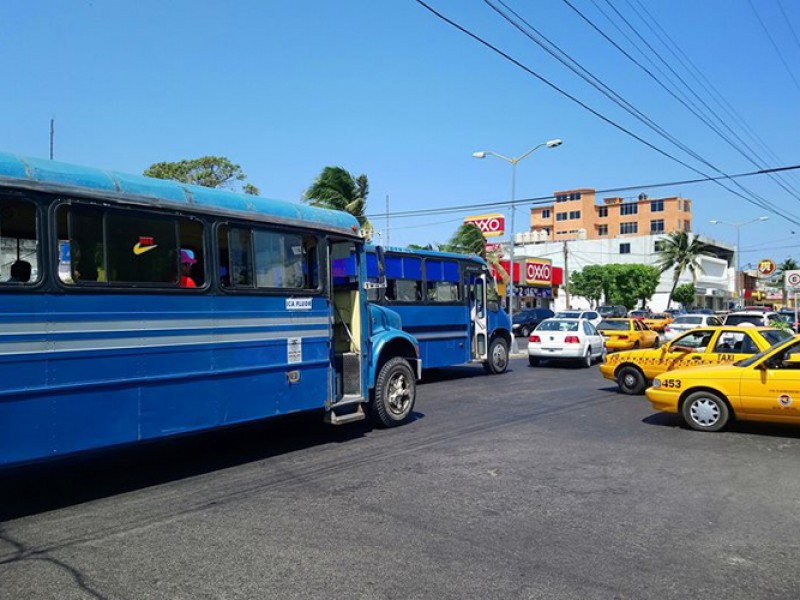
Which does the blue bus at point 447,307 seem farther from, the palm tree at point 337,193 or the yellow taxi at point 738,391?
the palm tree at point 337,193

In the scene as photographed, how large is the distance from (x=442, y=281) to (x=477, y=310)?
170 centimetres

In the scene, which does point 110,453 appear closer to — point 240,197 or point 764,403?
point 240,197

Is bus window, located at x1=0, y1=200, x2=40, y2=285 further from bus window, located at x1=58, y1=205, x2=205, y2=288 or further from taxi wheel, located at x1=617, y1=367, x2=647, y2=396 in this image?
taxi wheel, located at x1=617, y1=367, x2=647, y2=396

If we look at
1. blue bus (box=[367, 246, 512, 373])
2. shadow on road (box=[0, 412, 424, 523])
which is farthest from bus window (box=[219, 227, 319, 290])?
blue bus (box=[367, 246, 512, 373])

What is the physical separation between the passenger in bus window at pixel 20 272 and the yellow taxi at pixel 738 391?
8.23 metres

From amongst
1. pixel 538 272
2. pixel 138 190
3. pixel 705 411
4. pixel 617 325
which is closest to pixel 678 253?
pixel 538 272

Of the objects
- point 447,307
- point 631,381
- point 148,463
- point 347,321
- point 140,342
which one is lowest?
point 148,463

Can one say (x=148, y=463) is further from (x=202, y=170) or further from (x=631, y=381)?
(x=202, y=170)

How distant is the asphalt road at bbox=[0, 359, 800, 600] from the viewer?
4055mm

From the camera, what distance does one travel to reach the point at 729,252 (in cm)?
8650

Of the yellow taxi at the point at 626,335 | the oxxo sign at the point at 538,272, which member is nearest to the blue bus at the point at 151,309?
the yellow taxi at the point at 626,335

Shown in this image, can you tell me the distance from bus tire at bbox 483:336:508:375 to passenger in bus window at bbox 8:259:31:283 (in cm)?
1309

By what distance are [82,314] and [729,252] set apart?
3723 inches

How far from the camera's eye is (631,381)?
1307 cm
